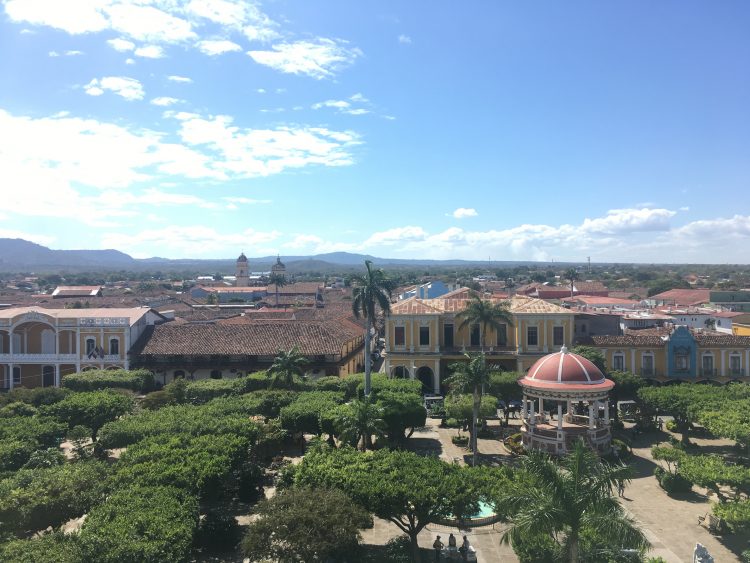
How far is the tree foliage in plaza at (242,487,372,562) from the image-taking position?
1691cm

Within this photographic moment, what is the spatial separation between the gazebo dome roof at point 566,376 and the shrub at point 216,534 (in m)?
20.0

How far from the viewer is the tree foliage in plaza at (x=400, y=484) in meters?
19.0

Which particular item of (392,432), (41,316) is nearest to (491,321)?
(392,432)

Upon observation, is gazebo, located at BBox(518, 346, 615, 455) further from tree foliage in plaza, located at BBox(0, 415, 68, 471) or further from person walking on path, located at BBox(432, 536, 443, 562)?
tree foliage in plaza, located at BBox(0, 415, 68, 471)

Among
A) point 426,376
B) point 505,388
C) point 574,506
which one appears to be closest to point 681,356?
point 505,388

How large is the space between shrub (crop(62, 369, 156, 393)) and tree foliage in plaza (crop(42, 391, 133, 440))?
9789 millimetres

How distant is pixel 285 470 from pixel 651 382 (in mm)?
36917

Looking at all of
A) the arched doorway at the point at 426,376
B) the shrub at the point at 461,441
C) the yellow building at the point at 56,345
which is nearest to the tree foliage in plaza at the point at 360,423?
the shrub at the point at 461,441

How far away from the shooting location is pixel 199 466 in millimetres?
21953

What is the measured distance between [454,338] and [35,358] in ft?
132

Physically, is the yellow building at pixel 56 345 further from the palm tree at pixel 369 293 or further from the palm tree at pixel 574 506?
the palm tree at pixel 574 506

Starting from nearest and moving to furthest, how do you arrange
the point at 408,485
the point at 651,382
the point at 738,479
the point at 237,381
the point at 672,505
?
the point at 408,485, the point at 738,479, the point at 672,505, the point at 237,381, the point at 651,382

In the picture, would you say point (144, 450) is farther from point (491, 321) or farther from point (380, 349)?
point (380, 349)

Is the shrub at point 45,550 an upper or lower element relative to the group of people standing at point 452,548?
upper
